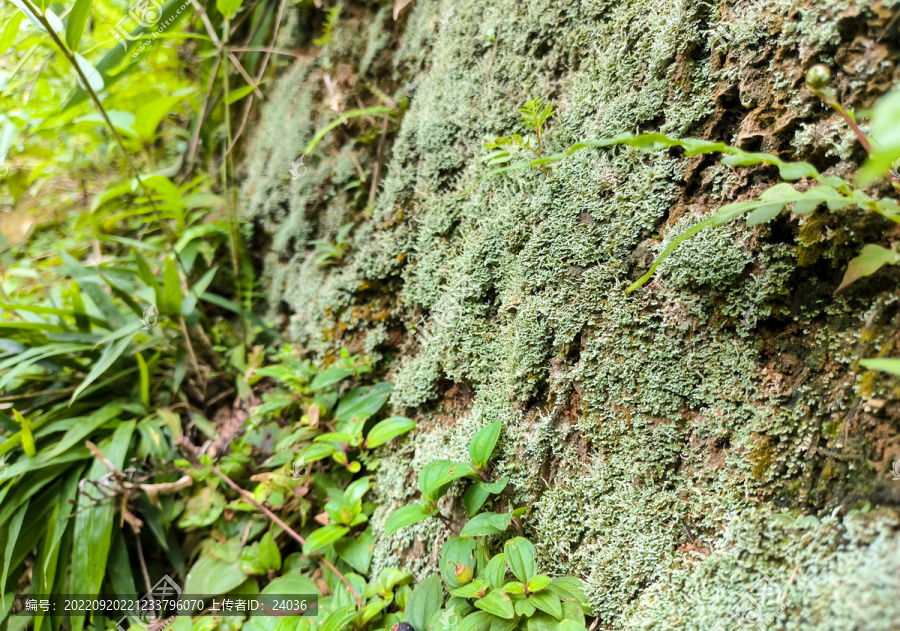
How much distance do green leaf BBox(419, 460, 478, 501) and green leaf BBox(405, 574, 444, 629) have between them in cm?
19

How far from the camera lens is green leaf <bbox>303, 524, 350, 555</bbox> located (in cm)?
125

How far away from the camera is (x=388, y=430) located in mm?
1388

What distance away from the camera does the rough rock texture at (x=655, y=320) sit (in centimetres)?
78

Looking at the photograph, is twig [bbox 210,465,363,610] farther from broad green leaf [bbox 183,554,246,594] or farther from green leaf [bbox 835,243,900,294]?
green leaf [bbox 835,243,900,294]

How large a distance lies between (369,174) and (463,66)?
1.75ft

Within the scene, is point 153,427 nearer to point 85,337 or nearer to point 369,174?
point 85,337

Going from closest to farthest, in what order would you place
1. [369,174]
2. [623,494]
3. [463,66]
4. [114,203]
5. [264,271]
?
1. [623,494]
2. [463,66]
3. [369,174]
4. [264,271]
5. [114,203]

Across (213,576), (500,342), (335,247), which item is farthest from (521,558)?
(335,247)

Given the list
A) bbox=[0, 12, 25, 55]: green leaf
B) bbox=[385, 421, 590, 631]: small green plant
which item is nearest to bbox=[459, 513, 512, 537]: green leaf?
bbox=[385, 421, 590, 631]: small green plant

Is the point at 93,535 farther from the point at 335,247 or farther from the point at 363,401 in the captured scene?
the point at 335,247

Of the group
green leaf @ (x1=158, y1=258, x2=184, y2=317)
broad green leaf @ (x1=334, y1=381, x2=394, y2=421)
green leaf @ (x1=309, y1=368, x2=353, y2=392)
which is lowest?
broad green leaf @ (x1=334, y1=381, x2=394, y2=421)

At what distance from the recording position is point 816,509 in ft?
2.54

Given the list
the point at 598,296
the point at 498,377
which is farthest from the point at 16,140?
the point at 598,296

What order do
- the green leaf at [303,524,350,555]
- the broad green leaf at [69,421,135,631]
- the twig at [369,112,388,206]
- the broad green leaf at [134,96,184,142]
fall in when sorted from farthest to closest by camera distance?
the broad green leaf at [134,96,184,142] → the twig at [369,112,388,206] → the broad green leaf at [69,421,135,631] → the green leaf at [303,524,350,555]
